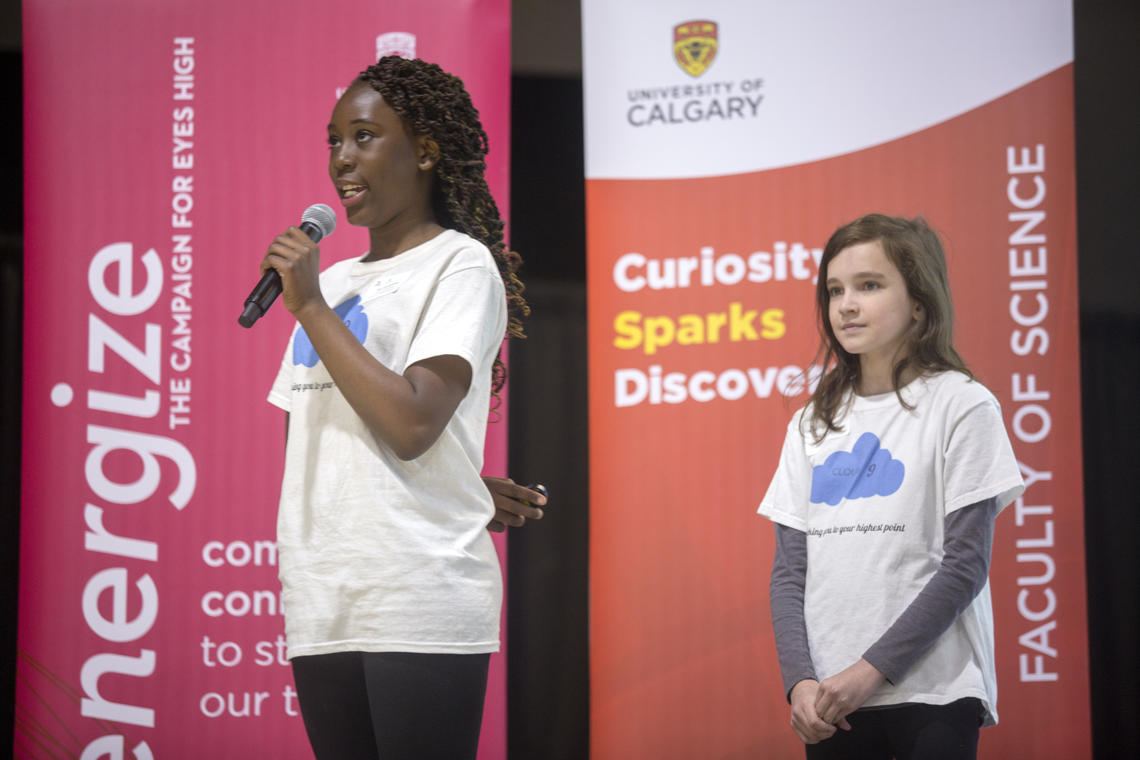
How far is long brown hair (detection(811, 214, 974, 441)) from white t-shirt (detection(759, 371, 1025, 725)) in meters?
0.04

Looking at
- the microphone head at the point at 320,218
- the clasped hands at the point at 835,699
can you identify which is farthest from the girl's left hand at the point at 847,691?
the microphone head at the point at 320,218

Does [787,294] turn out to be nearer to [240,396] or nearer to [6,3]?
[240,396]

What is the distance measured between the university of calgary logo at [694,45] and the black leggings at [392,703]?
220cm

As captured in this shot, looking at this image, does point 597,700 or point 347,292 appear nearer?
point 347,292

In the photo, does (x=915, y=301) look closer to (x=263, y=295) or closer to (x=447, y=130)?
(x=447, y=130)

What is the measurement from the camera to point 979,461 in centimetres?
142

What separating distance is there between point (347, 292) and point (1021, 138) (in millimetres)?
2236

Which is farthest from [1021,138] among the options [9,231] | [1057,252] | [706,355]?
[9,231]

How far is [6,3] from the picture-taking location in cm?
305

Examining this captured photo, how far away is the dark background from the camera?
2803mm

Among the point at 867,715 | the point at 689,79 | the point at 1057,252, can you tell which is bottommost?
the point at 867,715

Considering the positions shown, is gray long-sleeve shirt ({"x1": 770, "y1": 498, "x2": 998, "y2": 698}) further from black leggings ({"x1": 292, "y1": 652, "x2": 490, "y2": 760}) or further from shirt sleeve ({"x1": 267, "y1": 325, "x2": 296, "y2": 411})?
shirt sleeve ({"x1": 267, "y1": 325, "x2": 296, "y2": 411})

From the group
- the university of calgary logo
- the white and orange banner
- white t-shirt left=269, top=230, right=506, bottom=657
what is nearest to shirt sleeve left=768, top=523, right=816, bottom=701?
white t-shirt left=269, top=230, right=506, bottom=657

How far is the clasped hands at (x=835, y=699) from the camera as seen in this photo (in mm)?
1364
